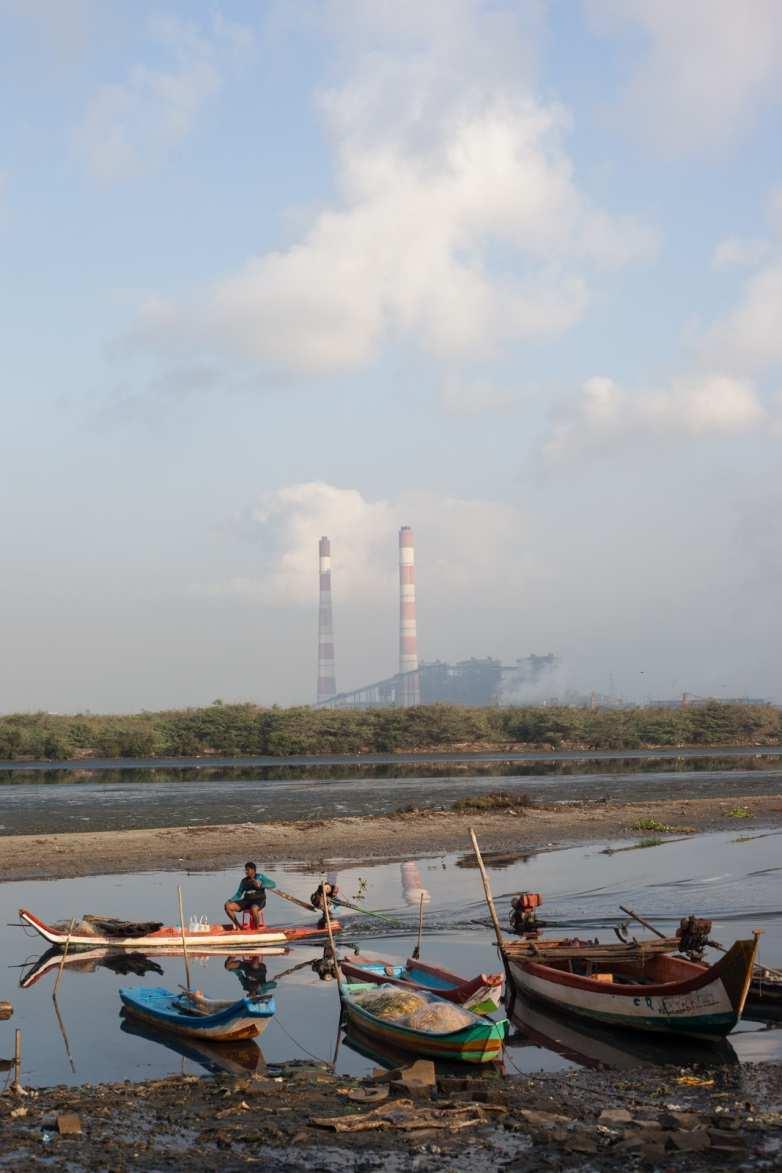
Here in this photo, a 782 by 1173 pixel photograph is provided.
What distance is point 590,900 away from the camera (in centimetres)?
2964

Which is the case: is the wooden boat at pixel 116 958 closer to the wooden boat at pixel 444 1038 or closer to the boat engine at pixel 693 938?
the wooden boat at pixel 444 1038

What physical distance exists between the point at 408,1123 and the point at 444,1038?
9.13 feet

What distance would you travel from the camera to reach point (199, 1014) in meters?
18.2

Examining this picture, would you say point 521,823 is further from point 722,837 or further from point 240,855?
point 240,855

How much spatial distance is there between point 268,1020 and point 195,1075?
227 cm

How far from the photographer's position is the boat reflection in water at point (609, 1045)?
16.8m

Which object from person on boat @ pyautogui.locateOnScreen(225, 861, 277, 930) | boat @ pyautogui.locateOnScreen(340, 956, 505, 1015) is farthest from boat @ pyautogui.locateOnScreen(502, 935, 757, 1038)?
person on boat @ pyautogui.locateOnScreen(225, 861, 277, 930)

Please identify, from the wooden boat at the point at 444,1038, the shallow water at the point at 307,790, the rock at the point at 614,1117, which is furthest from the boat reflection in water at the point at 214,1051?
the shallow water at the point at 307,790

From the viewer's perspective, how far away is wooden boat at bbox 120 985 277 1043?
17.3 m

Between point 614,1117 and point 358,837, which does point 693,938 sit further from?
point 358,837

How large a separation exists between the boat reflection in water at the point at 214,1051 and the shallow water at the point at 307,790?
28.0 m

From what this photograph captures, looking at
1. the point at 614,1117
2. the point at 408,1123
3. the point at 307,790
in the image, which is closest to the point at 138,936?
the point at 408,1123

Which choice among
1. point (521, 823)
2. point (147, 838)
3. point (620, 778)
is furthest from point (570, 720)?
point (147, 838)

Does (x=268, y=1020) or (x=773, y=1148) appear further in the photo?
(x=268, y=1020)
